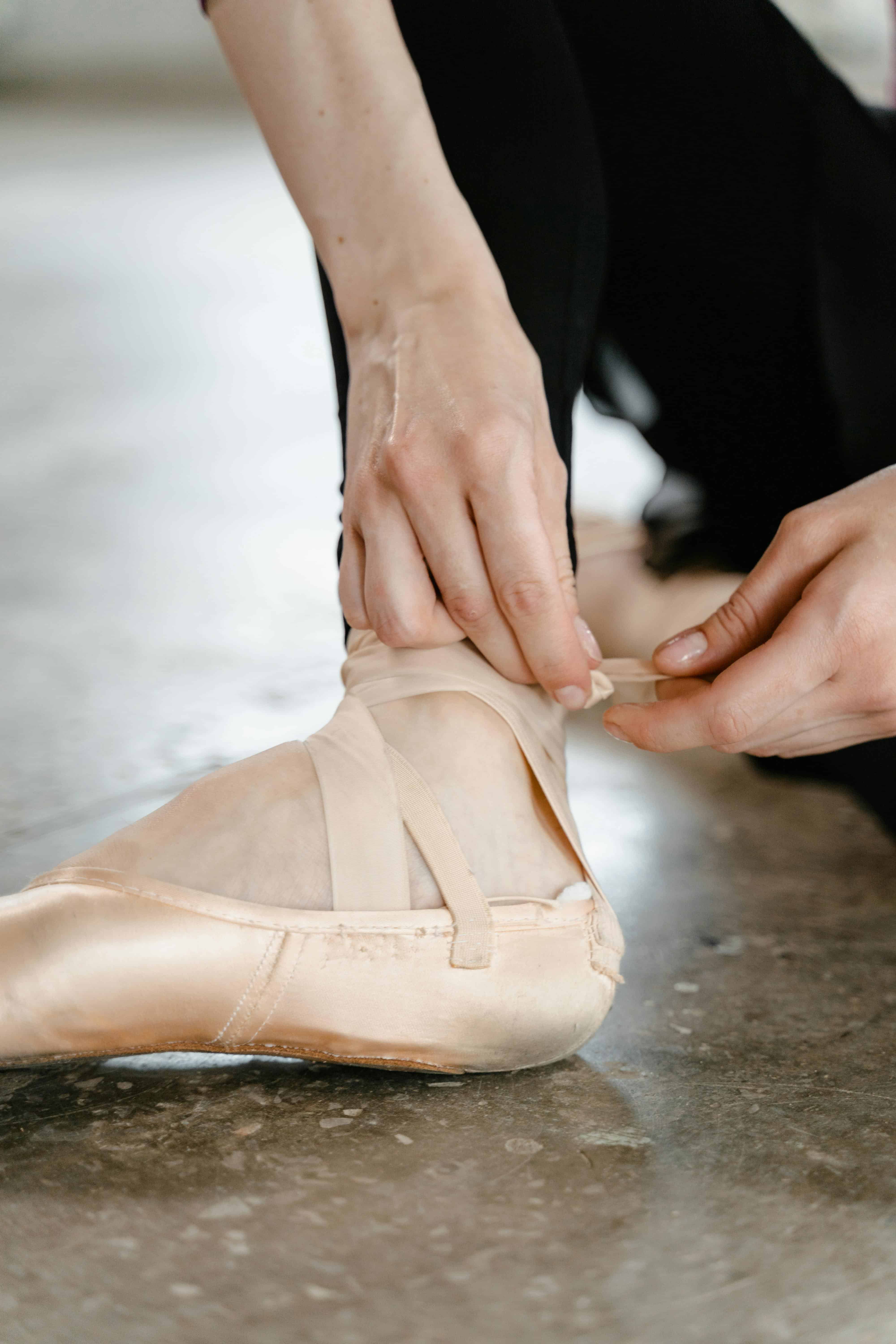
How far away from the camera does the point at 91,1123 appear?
0.59 m

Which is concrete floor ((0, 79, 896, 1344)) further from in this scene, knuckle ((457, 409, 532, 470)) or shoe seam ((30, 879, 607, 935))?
knuckle ((457, 409, 532, 470))

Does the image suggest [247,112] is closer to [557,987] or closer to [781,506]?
[781,506]

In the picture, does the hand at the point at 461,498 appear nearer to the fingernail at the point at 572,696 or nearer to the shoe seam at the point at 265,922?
the fingernail at the point at 572,696

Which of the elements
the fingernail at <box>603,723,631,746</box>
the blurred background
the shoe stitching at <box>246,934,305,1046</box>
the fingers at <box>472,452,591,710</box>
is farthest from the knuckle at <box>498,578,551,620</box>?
the blurred background

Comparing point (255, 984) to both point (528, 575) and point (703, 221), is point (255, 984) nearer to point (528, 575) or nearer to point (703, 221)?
point (528, 575)

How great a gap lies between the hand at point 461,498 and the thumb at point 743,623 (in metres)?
0.05

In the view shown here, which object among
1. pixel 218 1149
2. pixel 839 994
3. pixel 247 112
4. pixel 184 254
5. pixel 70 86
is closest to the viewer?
pixel 218 1149

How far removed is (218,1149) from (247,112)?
7545 mm

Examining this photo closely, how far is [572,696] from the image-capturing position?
73cm

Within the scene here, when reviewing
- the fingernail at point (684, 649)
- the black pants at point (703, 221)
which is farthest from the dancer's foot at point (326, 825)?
the black pants at point (703, 221)

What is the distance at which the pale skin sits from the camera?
66 cm

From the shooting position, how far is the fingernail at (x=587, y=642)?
719 mm

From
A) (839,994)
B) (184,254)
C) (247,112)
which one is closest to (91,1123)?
(839,994)

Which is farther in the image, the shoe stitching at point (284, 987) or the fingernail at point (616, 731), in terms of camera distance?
the fingernail at point (616, 731)
